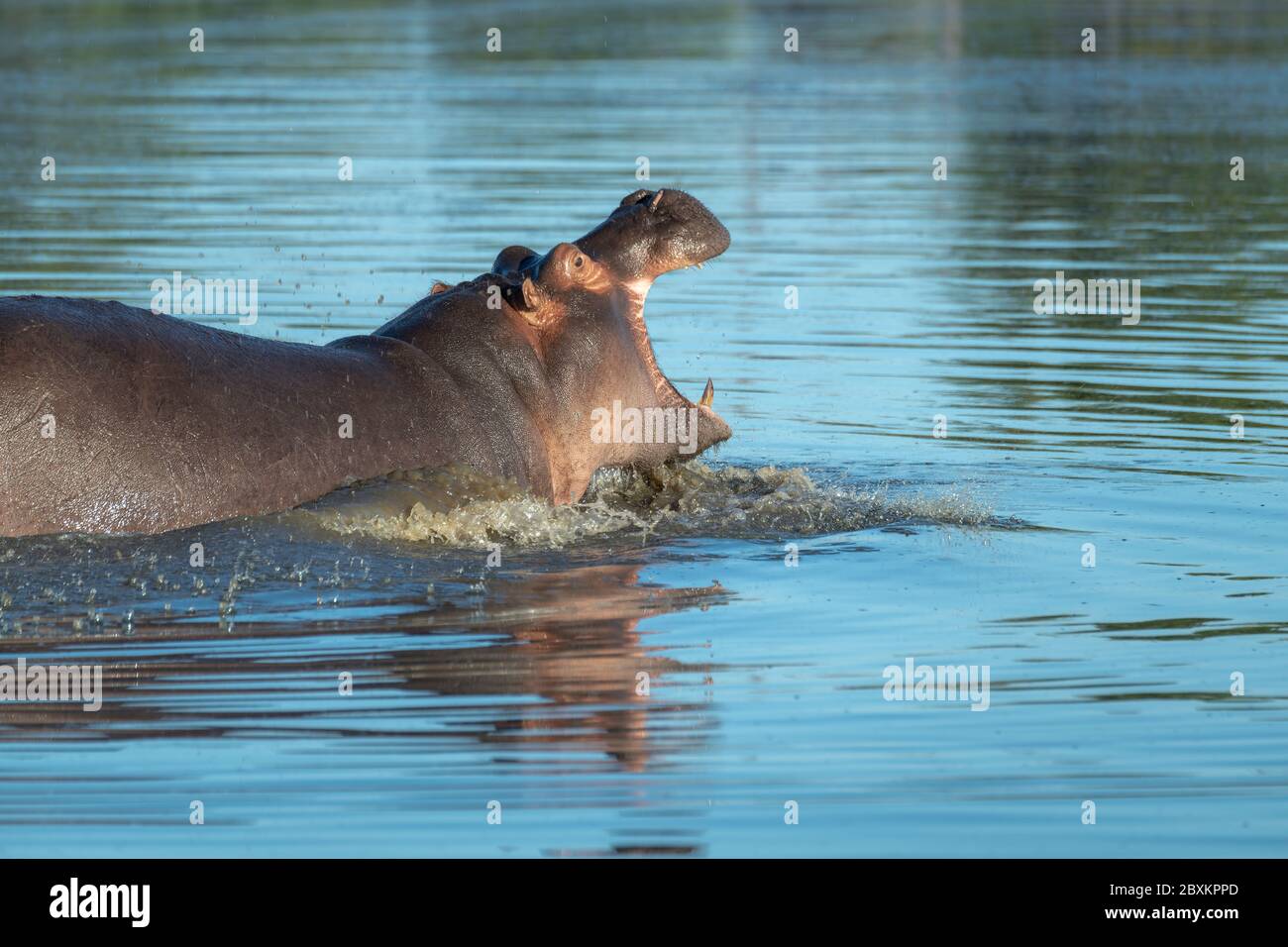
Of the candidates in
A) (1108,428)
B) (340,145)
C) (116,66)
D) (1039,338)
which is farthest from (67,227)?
(116,66)

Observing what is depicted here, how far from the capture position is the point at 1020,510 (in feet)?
32.5

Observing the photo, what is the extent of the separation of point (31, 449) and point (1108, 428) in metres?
6.34

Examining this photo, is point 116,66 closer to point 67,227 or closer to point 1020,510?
point 67,227

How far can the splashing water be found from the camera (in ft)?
28.5

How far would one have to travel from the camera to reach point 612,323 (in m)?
9.54

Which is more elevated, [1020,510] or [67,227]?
[67,227]

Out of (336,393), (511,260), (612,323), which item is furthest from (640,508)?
(336,393)

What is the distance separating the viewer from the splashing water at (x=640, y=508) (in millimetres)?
8680

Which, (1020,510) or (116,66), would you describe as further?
(116,66)

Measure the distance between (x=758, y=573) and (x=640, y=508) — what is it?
1.35 m
